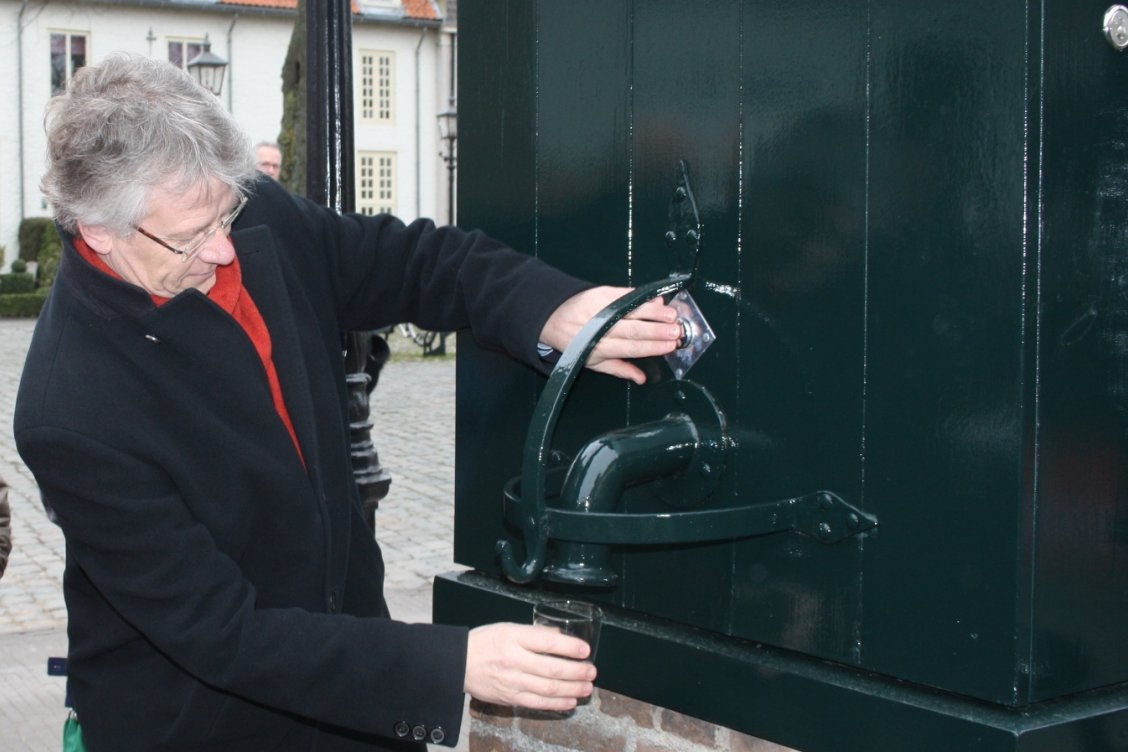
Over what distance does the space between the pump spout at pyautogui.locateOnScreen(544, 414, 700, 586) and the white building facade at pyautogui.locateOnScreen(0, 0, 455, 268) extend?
1167 inches

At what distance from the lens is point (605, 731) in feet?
8.36

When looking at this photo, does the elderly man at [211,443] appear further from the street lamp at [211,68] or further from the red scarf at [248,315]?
the street lamp at [211,68]


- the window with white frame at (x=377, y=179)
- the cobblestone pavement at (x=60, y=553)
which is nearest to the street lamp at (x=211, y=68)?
the cobblestone pavement at (x=60, y=553)

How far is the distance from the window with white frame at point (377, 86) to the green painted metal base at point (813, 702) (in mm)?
36937

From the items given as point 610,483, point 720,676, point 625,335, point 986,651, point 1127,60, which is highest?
point 1127,60

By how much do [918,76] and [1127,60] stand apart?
272 millimetres

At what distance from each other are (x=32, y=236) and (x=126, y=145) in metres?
33.1

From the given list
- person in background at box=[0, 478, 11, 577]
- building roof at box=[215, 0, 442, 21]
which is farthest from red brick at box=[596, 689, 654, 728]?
building roof at box=[215, 0, 442, 21]

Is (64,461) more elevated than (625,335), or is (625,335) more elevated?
(625,335)

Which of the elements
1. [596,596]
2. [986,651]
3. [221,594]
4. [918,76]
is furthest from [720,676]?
[918,76]

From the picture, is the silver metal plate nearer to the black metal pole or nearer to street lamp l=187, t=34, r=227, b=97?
the black metal pole

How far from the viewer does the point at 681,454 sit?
2.18m

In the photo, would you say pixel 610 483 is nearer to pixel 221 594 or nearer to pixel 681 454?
pixel 681 454

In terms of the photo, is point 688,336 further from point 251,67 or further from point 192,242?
point 251,67
